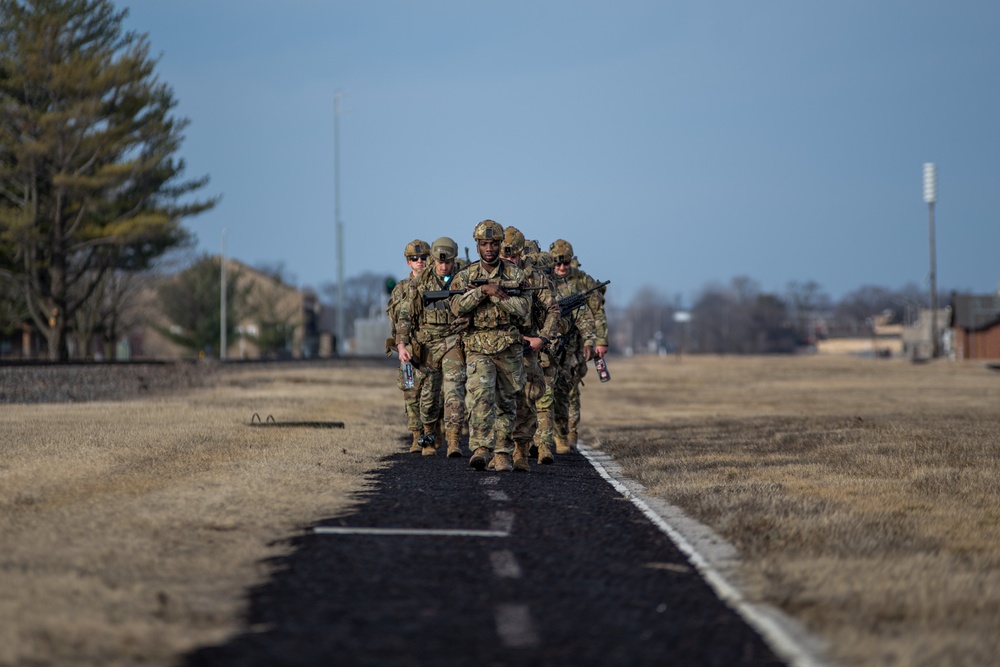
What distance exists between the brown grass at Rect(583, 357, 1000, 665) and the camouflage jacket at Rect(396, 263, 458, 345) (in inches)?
102

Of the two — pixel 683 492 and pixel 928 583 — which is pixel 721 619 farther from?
pixel 683 492

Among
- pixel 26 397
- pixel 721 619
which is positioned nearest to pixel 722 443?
pixel 721 619

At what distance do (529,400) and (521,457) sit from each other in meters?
0.62

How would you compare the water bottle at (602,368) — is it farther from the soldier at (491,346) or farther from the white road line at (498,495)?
the white road line at (498,495)

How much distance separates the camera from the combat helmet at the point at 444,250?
14.3 m

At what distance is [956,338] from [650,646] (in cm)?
9989

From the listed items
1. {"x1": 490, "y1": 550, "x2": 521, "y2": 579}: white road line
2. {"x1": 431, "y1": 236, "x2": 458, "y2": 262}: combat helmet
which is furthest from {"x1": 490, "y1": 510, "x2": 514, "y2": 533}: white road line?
{"x1": 431, "y1": 236, "x2": 458, "y2": 262}: combat helmet

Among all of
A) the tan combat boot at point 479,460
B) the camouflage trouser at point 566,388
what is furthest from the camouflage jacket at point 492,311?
the camouflage trouser at point 566,388


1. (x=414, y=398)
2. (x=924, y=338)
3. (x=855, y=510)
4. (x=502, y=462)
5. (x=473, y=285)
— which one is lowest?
(x=855, y=510)

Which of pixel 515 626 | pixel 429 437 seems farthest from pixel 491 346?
pixel 515 626

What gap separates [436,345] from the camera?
1499 cm

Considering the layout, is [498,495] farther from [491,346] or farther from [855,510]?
[855,510]

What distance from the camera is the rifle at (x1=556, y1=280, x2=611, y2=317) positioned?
15.4 metres

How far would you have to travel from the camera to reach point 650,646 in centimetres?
559
